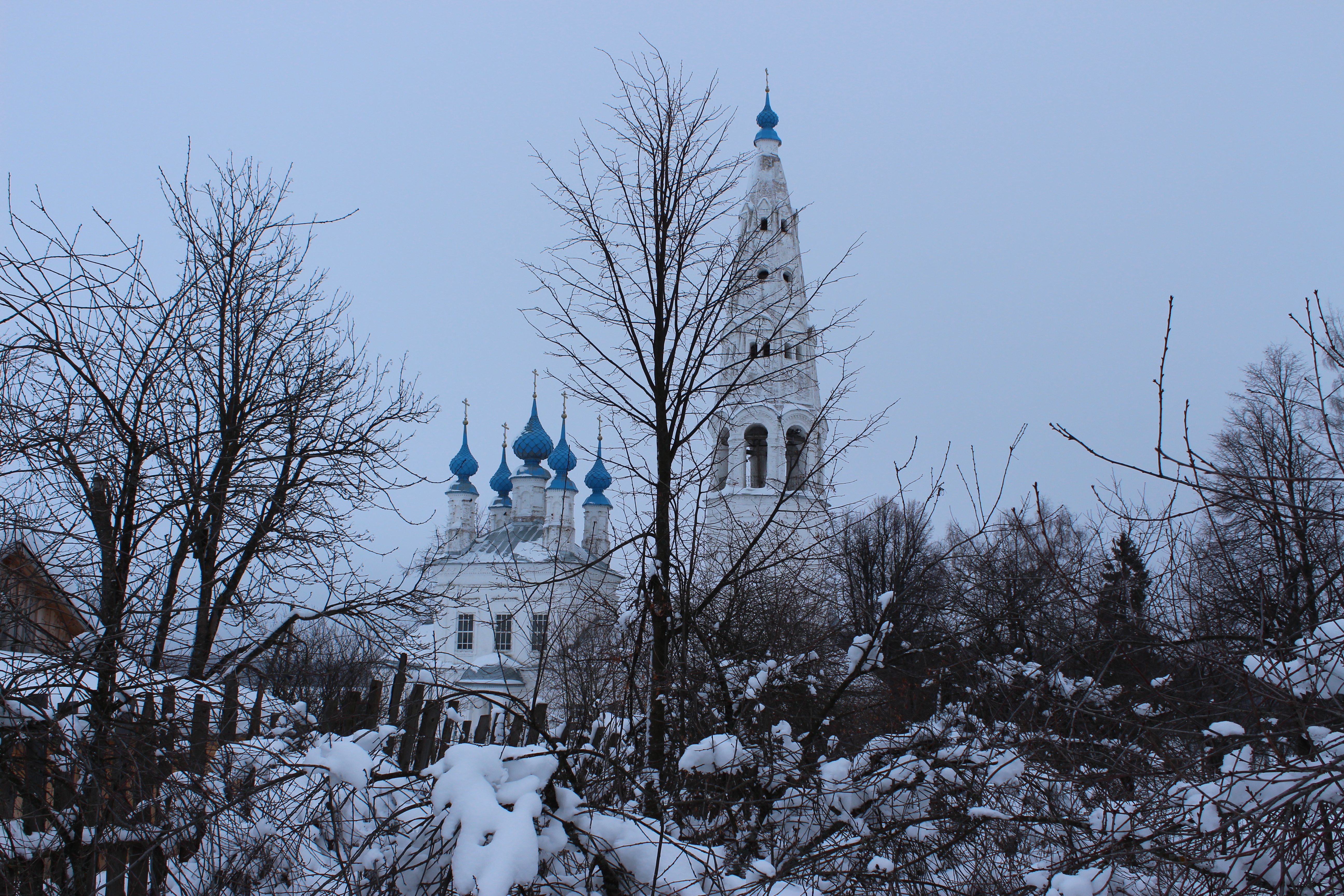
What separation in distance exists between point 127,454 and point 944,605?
17.0 feet

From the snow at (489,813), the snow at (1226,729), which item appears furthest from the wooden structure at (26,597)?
the snow at (1226,729)

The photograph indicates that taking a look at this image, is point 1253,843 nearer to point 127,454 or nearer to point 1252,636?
point 1252,636

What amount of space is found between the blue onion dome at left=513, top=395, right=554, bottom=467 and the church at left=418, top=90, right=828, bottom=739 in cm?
5

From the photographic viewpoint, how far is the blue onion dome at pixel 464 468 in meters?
37.1

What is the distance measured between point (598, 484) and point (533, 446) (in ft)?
12.0

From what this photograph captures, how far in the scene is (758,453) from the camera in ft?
92.5

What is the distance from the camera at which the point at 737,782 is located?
442 centimetres

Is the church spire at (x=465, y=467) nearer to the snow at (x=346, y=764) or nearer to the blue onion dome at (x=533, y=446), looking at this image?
the blue onion dome at (x=533, y=446)

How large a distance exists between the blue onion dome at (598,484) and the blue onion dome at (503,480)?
13.6 ft

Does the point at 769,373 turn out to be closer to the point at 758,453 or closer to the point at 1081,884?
the point at 1081,884

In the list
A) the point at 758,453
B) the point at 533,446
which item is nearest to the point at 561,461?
the point at 533,446

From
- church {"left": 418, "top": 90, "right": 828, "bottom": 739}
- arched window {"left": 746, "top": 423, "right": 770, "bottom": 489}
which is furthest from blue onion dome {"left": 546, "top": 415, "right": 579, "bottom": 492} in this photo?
arched window {"left": 746, "top": 423, "right": 770, "bottom": 489}

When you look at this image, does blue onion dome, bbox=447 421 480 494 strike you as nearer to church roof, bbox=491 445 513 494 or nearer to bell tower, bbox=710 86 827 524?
church roof, bbox=491 445 513 494

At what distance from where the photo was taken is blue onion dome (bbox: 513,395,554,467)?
1455 inches
